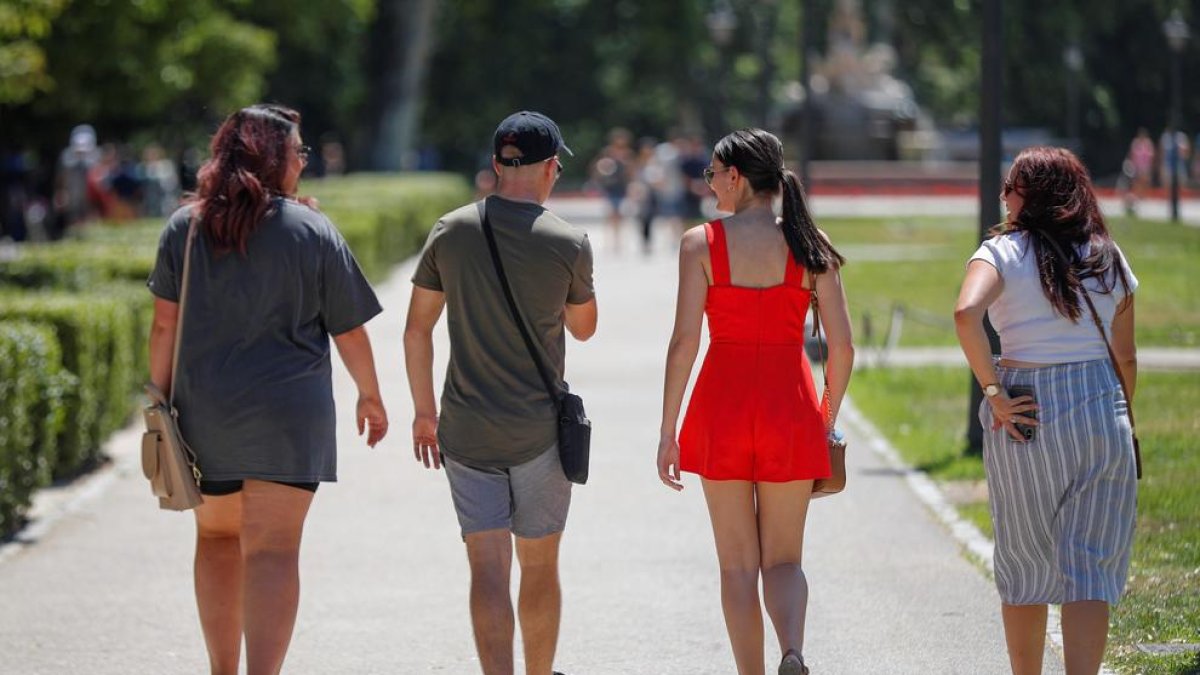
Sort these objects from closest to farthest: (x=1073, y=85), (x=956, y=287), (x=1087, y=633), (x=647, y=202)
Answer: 1. (x=1087, y=633)
2. (x=1073, y=85)
3. (x=956, y=287)
4. (x=647, y=202)

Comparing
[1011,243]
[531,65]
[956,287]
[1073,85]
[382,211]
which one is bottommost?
[956,287]

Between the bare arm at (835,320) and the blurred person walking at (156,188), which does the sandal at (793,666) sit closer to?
the bare arm at (835,320)

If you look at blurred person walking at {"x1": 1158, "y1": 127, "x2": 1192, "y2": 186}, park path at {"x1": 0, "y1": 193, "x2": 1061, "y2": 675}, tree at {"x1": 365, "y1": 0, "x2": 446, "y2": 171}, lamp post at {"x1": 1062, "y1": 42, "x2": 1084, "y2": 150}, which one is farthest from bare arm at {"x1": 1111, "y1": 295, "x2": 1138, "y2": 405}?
tree at {"x1": 365, "y1": 0, "x2": 446, "y2": 171}

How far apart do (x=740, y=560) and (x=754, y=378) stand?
1.77ft

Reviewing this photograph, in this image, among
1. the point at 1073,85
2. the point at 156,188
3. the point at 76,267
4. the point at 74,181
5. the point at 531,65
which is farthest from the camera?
the point at 531,65

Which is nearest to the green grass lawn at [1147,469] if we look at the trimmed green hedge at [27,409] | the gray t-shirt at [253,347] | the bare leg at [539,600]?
the bare leg at [539,600]

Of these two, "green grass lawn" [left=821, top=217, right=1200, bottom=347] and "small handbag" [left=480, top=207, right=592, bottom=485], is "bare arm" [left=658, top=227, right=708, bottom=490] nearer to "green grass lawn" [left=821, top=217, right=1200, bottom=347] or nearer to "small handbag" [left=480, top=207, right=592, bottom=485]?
"small handbag" [left=480, top=207, right=592, bottom=485]

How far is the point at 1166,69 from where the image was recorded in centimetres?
1519

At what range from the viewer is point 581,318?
5699 mm

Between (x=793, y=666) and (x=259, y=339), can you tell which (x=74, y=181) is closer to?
(x=259, y=339)

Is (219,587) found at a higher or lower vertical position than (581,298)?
lower

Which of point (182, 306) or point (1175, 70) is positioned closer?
point (182, 306)

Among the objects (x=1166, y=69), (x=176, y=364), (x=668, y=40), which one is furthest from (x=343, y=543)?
(x=668, y=40)

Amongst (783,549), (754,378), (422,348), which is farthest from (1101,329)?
(422,348)
